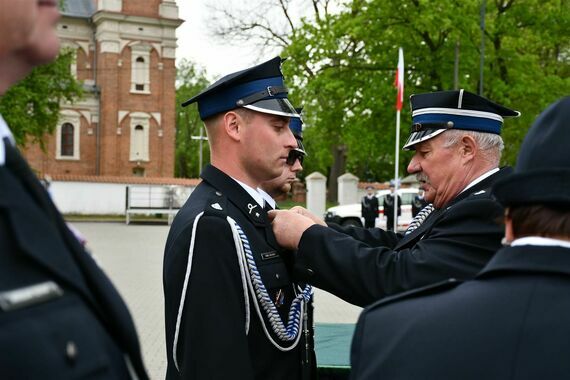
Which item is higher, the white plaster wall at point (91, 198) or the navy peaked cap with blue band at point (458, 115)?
the navy peaked cap with blue band at point (458, 115)

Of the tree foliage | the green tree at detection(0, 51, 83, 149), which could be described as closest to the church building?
the green tree at detection(0, 51, 83, 149)

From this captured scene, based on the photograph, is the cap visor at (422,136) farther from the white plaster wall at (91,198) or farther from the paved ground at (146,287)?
the white plaster wall at (91,198)

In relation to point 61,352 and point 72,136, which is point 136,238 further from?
point 72,136

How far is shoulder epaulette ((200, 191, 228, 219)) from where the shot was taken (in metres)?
2.75

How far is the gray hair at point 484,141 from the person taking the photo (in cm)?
330

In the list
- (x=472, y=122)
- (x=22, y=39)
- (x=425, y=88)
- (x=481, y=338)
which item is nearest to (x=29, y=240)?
(x=22, y=39)

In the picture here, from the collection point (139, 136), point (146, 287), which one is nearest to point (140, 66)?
point (139, 136)

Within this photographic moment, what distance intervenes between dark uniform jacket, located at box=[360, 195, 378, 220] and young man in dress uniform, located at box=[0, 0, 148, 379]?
80.2 ft

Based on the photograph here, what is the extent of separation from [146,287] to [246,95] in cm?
1008

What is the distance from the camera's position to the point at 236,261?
2682mm

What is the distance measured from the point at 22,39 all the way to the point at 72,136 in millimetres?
48711

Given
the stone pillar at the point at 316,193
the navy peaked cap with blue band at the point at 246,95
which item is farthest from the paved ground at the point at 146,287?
the stone pillar at the point at 316,193

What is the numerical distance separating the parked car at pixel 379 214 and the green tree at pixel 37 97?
433 inches

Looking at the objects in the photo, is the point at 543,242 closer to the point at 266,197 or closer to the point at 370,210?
the point at 266,197
